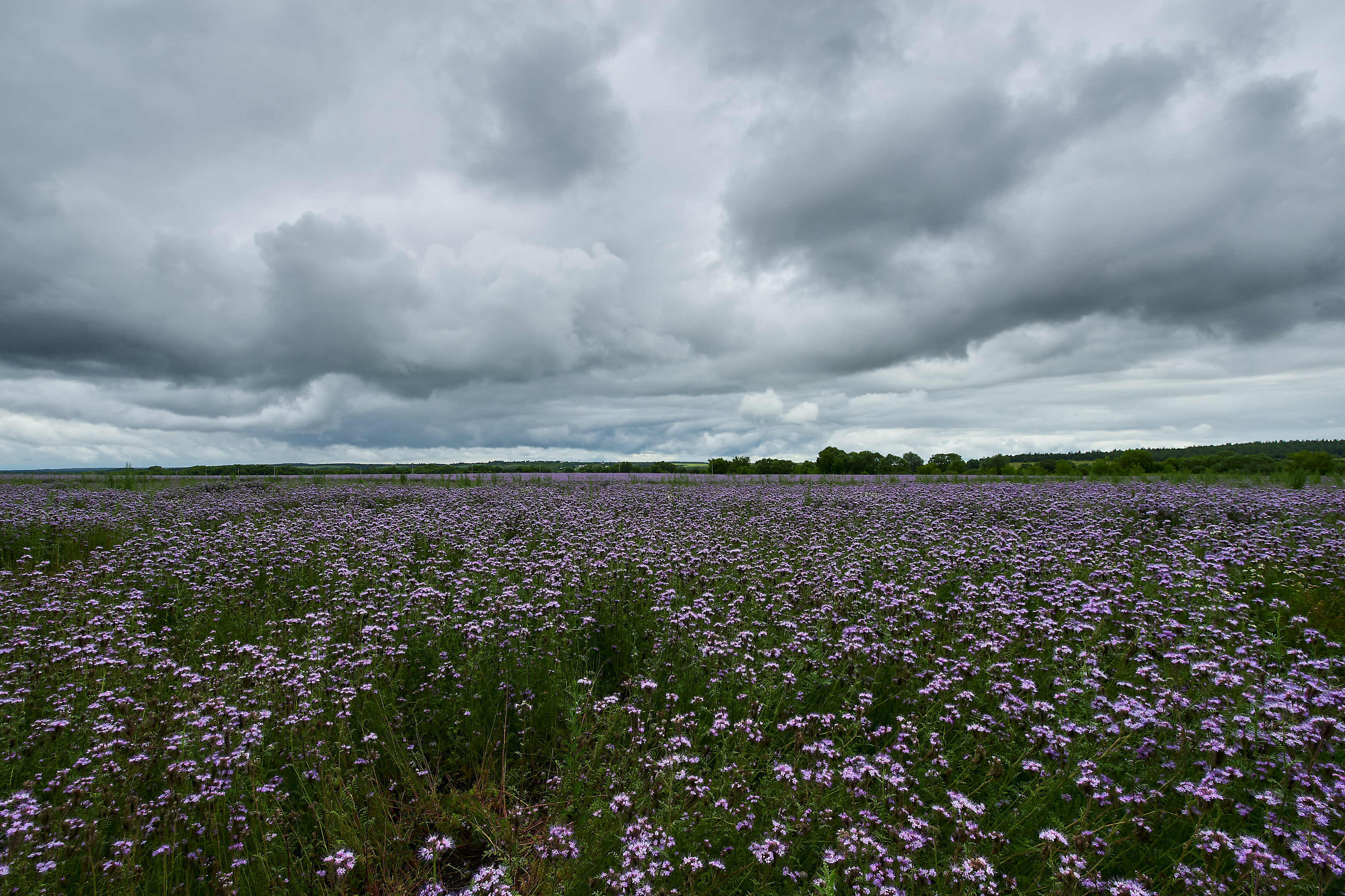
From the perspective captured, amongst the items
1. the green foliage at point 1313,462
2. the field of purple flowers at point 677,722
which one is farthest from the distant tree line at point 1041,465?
the field of purple flowers at point 677,722

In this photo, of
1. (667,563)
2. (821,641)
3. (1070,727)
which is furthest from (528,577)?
(1070,727)

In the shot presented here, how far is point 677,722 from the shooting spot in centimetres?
371

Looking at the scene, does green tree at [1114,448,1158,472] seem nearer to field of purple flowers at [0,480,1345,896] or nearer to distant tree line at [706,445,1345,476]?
distant tree line at [706,445,1345,476]

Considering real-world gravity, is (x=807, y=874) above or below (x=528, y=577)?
below

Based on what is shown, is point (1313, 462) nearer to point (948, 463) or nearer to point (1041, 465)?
point (1041, 465)

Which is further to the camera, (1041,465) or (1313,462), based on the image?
(1041,465)

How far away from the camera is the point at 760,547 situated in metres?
Answer: 9.27

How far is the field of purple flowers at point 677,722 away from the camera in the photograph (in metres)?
3.04

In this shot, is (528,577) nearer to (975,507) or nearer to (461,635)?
(461,635)

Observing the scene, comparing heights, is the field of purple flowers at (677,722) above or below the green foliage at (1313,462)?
below

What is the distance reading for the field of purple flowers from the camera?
9.99 feet

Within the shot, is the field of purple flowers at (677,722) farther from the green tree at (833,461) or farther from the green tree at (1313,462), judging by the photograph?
the green tree at (833,461)

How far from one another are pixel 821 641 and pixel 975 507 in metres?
11.0

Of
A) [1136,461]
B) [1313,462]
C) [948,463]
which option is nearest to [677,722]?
[1313,462]
